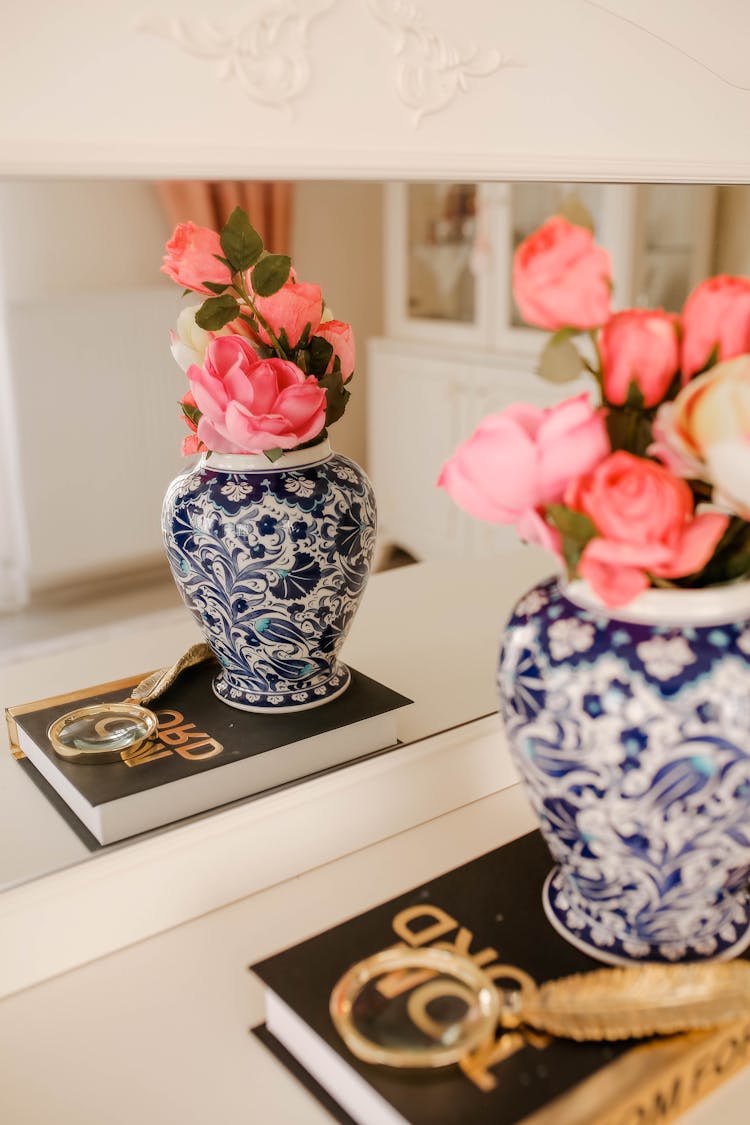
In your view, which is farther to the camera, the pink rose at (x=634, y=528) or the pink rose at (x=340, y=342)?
the pink rose at (x=340, y=342)

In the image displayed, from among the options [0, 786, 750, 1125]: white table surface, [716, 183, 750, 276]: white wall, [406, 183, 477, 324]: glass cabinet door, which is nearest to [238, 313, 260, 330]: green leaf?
[406, 183, 477, 324]: glass cabinet door

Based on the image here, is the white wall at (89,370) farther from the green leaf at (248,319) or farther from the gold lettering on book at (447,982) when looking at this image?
the gold lettering on book at (447,982)

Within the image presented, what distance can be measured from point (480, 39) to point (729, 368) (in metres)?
0.39

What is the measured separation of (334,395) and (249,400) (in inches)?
2.9

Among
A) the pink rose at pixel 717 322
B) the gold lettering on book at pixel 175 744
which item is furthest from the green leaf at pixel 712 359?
the gold lettering on book at pixel 175 744

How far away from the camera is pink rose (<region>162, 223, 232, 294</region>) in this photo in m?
0.64

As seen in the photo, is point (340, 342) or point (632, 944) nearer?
point (632, 944)

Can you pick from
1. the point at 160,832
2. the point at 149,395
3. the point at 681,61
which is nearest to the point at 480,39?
the point at 681,61

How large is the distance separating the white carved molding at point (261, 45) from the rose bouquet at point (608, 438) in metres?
0.26

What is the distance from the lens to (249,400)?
626 mm

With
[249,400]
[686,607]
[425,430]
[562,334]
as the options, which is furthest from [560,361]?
[425,430]

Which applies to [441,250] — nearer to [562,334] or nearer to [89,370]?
[89,370]

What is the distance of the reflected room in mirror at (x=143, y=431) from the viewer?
0.64 meters

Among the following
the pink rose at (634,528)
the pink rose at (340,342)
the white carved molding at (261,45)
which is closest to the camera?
the pink rose at (634,528)
